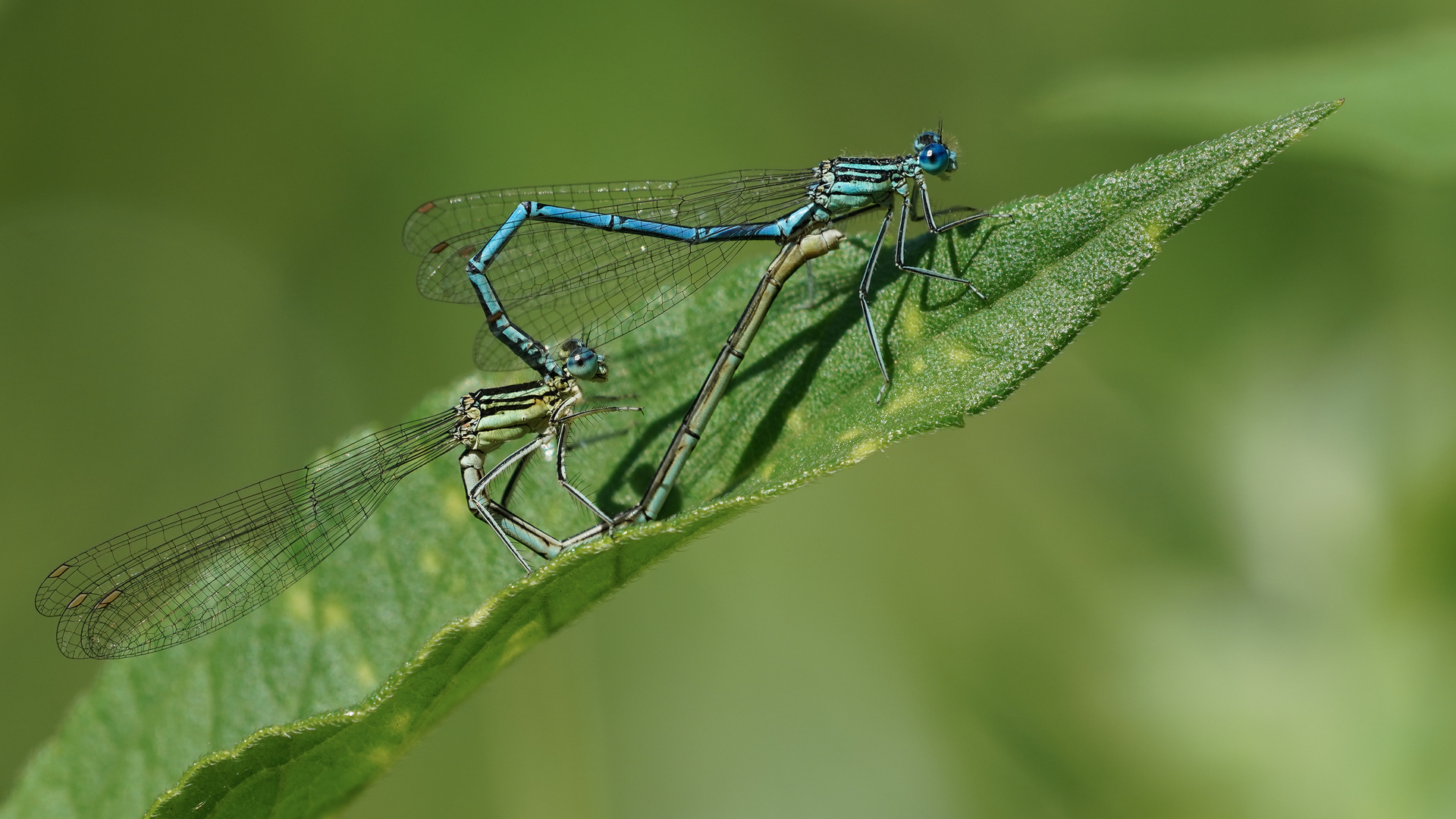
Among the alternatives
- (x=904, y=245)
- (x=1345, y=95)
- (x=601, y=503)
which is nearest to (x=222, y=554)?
(x=601, y=503)

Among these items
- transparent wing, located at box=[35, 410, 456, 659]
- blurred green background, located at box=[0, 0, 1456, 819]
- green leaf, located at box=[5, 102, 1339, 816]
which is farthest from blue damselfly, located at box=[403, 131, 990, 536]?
blurred green background, located at box=[0, 0, 1456, 819]

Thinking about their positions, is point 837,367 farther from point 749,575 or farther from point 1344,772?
point 749,575

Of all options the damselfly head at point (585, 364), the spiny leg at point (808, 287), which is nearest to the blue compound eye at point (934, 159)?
the spiny leg at point (808, 287)

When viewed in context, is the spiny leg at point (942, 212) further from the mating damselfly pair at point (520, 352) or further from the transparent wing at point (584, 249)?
the transparent wing at point (584, 249)

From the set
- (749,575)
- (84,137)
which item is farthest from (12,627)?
(749,575)

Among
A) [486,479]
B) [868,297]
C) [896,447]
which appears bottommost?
Answer: [896,447]

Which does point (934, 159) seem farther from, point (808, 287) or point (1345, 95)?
point (1345, 95)

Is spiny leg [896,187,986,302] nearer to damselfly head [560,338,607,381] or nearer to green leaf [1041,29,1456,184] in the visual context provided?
green leaf [1041,29,1456,184]
